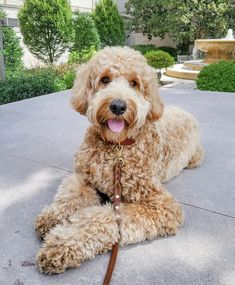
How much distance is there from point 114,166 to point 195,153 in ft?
4.29

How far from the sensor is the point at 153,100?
2281 millimetres

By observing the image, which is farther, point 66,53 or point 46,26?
point 66,53

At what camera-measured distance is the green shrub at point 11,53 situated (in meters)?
9.07

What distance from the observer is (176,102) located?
6266mm

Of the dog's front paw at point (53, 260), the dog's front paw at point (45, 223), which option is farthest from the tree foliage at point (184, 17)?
the dog's front paw at point (53, 260)

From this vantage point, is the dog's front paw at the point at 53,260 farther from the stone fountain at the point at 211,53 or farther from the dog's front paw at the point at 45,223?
the stone fountain at the point at 211,53

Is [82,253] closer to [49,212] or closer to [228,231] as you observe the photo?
[49,212]

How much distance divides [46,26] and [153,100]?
10004 mm

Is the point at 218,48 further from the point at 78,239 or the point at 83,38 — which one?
the point at 78,239

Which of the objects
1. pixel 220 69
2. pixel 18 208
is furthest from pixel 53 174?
pixel 220 69

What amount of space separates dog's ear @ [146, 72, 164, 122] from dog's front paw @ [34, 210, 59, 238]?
0.92m

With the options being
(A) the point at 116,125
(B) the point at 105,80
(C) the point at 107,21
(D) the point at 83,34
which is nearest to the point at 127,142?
(A) the point at 116,125

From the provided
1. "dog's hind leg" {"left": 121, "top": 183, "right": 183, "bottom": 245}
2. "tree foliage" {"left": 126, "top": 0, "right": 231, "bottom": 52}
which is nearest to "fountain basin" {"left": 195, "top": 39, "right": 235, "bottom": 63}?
"tree foliage" {"left": 126, "top": 0, "right": 231, "bottom": 52}

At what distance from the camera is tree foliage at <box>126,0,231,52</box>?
63.3 feet
